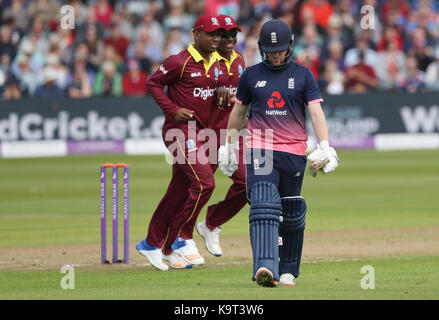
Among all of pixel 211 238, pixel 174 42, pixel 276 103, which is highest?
pixel 174 42

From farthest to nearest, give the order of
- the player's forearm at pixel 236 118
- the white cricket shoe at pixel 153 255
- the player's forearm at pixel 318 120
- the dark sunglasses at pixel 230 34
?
the dark sunglasses at pixel 230 34
the white cricket shoe at pixel 153 255
the player's forearm at pixel 236 118
the player's forearm at pixel 318 120

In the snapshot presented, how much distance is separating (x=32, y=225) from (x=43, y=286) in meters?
4.88

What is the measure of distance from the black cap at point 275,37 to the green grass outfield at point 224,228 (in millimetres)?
1842

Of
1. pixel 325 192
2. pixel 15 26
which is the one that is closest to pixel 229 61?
pixel 325 192

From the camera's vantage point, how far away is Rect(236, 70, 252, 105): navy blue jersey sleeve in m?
7.93

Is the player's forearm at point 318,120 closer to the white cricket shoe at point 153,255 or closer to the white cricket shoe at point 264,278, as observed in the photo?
the white cricket shoe at point 264,278

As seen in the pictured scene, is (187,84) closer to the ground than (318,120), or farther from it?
farther from it

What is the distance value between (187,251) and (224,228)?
10.5 ft

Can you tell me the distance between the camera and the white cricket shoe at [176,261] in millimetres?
9648

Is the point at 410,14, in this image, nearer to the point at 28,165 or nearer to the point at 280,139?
the point at 28,165

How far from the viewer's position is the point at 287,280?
8039 millimetres

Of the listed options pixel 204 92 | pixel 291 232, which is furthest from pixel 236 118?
pixel 204 92
